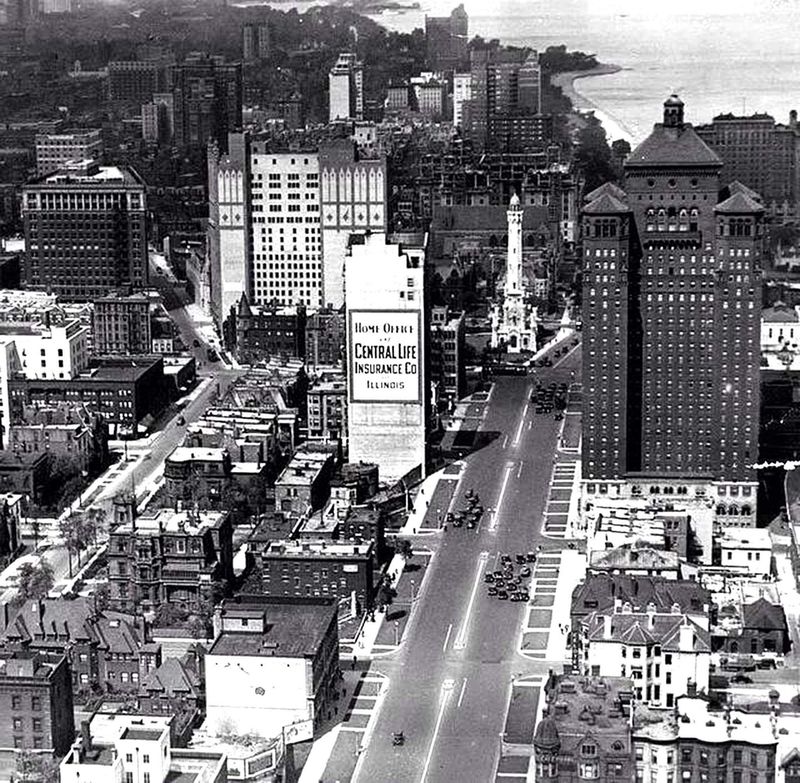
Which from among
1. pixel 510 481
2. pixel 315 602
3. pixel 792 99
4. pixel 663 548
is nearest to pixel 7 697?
pixel 315 602

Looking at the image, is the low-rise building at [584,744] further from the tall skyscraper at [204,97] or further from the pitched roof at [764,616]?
the tall skyscraper at [204,97]

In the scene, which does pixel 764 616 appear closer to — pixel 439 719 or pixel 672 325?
pixel 439 719

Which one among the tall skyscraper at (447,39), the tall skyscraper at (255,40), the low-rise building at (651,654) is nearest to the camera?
the low-rise building at (651,654)

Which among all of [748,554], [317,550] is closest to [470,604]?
[317,550]

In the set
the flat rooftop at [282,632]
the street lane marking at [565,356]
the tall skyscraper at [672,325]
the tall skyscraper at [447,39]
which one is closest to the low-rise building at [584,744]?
the flat rooftop at [282,632]

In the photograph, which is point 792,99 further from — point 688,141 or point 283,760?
point 283,760
